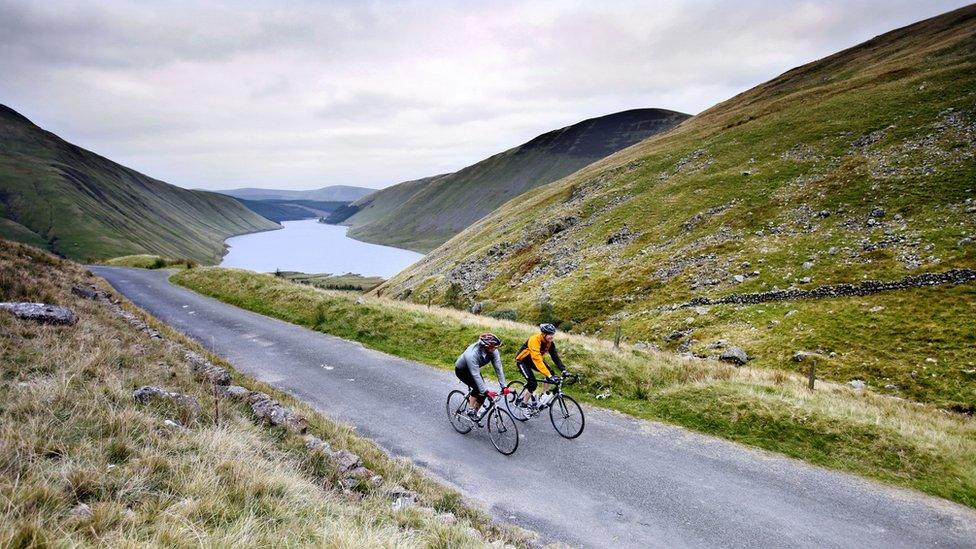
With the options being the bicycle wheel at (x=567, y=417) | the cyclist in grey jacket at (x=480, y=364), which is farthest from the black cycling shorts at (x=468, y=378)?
the bicycle wheel at (x=567, y=417)

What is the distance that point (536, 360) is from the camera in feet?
37.0

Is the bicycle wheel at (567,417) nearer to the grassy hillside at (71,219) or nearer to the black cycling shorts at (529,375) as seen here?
the black cycling shorts at (529,375)

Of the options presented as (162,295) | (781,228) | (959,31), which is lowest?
(162,295)

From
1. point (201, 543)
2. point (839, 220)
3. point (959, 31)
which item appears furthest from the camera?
point (959, 31)

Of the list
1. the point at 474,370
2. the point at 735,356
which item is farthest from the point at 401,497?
the point at 735,356

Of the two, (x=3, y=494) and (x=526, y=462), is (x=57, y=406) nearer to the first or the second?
(x=3, y=494)

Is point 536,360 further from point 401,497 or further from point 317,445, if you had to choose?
point 317,445

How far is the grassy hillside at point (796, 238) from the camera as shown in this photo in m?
22.9

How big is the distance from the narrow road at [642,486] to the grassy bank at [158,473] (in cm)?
126

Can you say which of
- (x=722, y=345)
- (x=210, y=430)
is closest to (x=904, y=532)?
(x=210, y=430)

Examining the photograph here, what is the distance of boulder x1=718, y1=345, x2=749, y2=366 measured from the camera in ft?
71.5

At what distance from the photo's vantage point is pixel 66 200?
164 m

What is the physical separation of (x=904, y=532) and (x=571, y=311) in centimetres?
2970

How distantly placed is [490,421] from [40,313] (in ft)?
38.7
